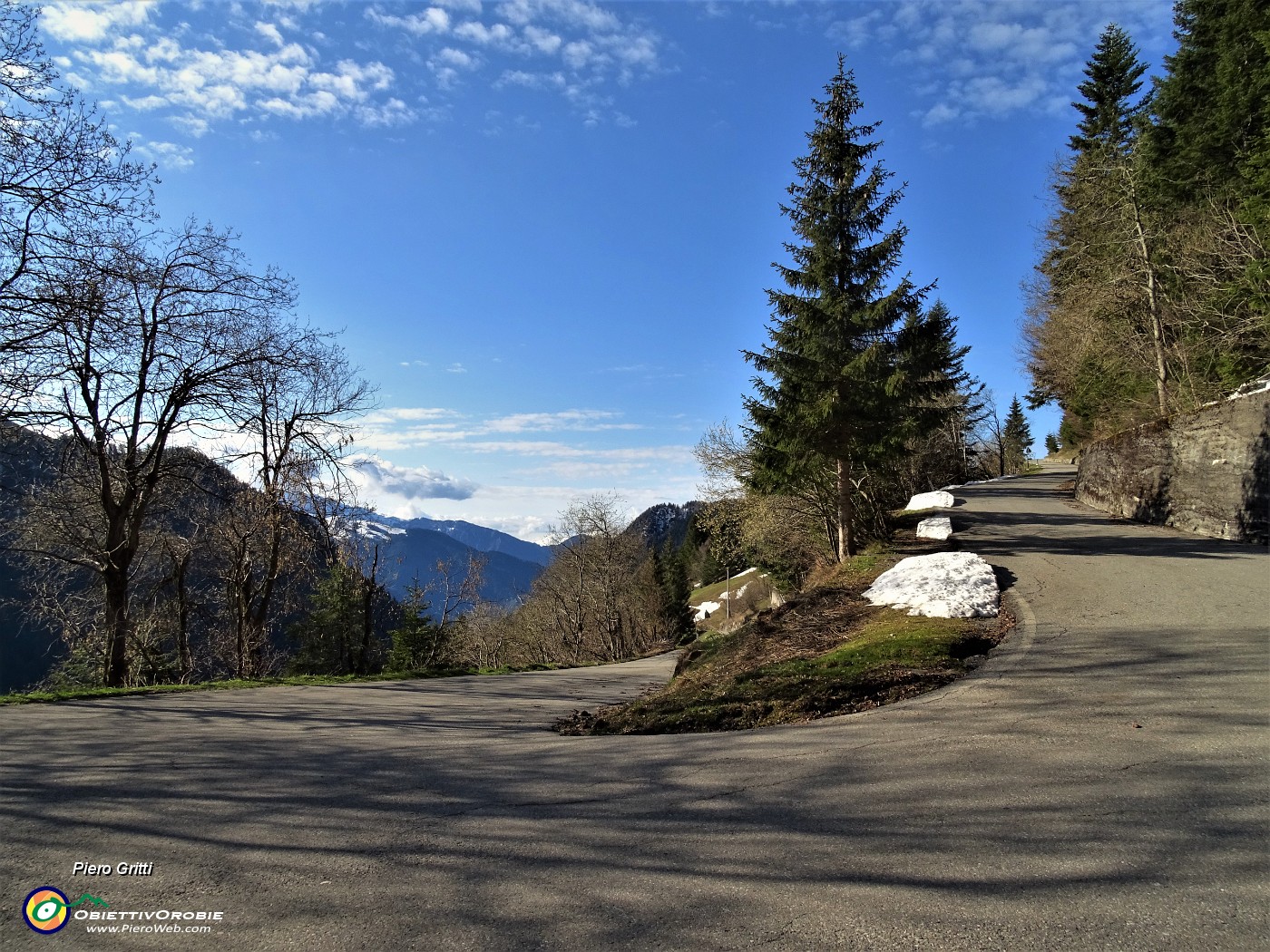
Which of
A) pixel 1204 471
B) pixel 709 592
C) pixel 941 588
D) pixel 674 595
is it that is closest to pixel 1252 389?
pixel 1204 471

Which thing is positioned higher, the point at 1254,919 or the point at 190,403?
the point at 190,403

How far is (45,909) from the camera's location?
128 inches

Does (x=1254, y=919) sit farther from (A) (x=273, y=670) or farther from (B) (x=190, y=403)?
(A) (x=273, y=670)

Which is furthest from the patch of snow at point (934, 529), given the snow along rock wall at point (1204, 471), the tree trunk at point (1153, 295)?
the tree trunk at point (1153, 295)

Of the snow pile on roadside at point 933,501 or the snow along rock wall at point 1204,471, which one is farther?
the snow pile on roadside at point 933,501

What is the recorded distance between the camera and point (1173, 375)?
70.1ft

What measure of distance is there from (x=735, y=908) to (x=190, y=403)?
1528 cm

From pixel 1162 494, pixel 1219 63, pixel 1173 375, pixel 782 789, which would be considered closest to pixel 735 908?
pixel 782 789

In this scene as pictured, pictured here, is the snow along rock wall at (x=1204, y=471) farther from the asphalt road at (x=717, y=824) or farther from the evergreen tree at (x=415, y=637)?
the evergreen tree at (x=415, y=637)

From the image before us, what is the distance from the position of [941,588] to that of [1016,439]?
7552 cm

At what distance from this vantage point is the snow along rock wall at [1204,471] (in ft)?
42.9

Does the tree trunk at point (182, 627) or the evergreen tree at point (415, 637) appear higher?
the tree trunk at point (182, 627)

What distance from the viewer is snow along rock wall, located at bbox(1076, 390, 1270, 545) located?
13070mm

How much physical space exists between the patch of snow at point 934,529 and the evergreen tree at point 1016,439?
56.1 metres
